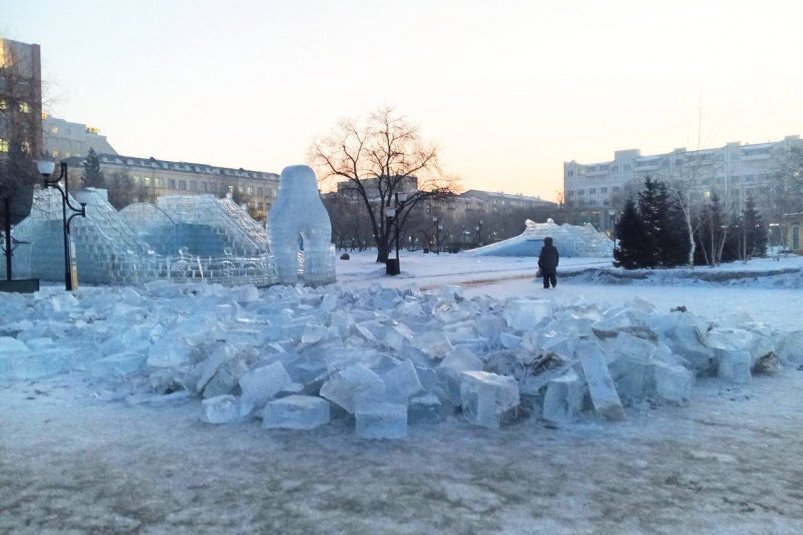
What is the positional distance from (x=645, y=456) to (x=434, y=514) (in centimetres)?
150

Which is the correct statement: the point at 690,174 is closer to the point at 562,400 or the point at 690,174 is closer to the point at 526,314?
the point at 526,314

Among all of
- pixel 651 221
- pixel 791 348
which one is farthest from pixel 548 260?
pixel 791 348

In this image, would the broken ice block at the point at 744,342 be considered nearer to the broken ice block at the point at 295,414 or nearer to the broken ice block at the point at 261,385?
the broken ice block at the point at 295,414

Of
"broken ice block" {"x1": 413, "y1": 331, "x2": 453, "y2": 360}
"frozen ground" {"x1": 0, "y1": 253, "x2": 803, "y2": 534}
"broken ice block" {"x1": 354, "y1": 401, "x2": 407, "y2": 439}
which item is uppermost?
"broken ice block" {"x1": 413, "y1": 331, "x2": 453, "y2": 360}

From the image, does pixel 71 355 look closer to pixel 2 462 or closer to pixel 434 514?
pixel 2 462

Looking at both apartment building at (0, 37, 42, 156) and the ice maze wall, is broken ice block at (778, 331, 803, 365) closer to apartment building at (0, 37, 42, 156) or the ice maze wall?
the ice maze wall

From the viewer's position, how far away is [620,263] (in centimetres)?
2684

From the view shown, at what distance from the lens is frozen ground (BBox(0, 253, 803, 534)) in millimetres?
2664

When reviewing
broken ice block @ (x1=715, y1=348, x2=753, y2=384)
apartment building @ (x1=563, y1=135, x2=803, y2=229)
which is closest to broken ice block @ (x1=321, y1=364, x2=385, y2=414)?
broken ice block @ (x1=715, y1=348, x2=753, y2=384)

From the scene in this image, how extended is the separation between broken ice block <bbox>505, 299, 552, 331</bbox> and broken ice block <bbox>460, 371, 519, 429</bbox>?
222 cm

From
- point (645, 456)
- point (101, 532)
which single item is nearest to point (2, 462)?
point (101, 532)

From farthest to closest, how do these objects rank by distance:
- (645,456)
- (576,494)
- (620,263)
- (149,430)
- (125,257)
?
(620,263) < (125,257) < (149,430) < (645,456) < (576,494)

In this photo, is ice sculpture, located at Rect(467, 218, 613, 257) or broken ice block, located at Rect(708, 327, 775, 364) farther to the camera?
ice sculpture, located at Rect(467, 218, 613, 257)

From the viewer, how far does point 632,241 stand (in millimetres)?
26000
